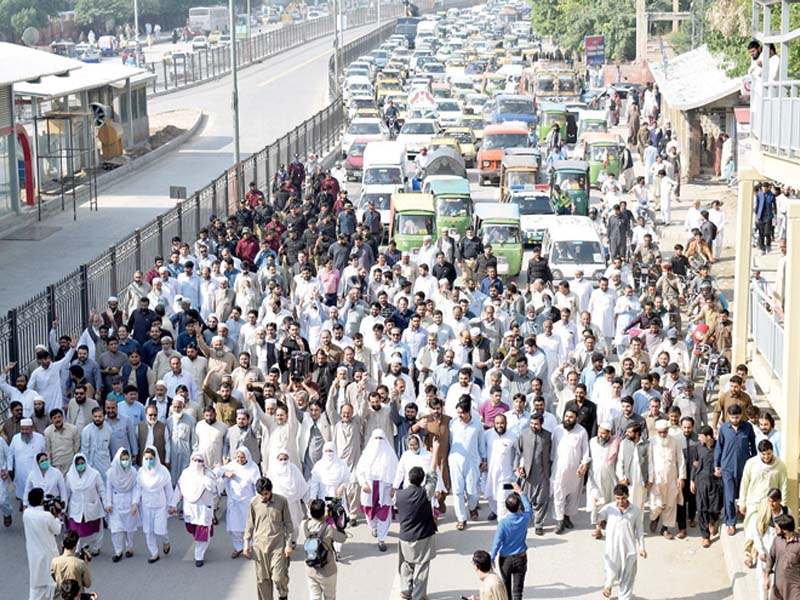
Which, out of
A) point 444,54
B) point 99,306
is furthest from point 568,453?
point 444,54

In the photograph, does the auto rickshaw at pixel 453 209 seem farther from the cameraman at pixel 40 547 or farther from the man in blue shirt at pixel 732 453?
the cameraman at pixel 40 547

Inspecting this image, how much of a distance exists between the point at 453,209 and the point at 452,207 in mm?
56

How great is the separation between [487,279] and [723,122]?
62.5ft

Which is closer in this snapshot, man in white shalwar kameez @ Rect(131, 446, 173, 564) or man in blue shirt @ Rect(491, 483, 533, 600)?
man in blue shirt @ Rect(491, 483, 533, 600)

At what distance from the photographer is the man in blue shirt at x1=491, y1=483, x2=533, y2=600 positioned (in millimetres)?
13539

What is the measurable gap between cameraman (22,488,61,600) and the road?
1382 cm

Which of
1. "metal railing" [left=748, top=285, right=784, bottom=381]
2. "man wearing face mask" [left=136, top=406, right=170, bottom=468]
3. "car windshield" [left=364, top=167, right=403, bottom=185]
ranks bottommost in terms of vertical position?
"car windshield" [left=364, top=167, right=403, bottom=185]

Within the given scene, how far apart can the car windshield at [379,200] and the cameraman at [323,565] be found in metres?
20.7

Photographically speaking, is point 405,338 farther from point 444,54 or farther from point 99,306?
point 444,54

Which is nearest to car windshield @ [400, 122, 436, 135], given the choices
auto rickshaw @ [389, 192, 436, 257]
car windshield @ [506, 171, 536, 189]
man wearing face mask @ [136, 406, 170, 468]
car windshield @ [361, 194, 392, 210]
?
car windshield @ [506, 171, 536, 189]

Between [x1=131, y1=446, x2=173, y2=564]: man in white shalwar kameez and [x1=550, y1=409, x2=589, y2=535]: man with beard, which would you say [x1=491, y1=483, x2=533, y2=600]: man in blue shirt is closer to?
[x1=550, y1=409, x2=589, y2=535]: man with beard

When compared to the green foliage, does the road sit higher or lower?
lower

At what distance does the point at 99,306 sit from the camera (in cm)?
2361

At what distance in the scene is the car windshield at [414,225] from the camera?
98.8 ft
